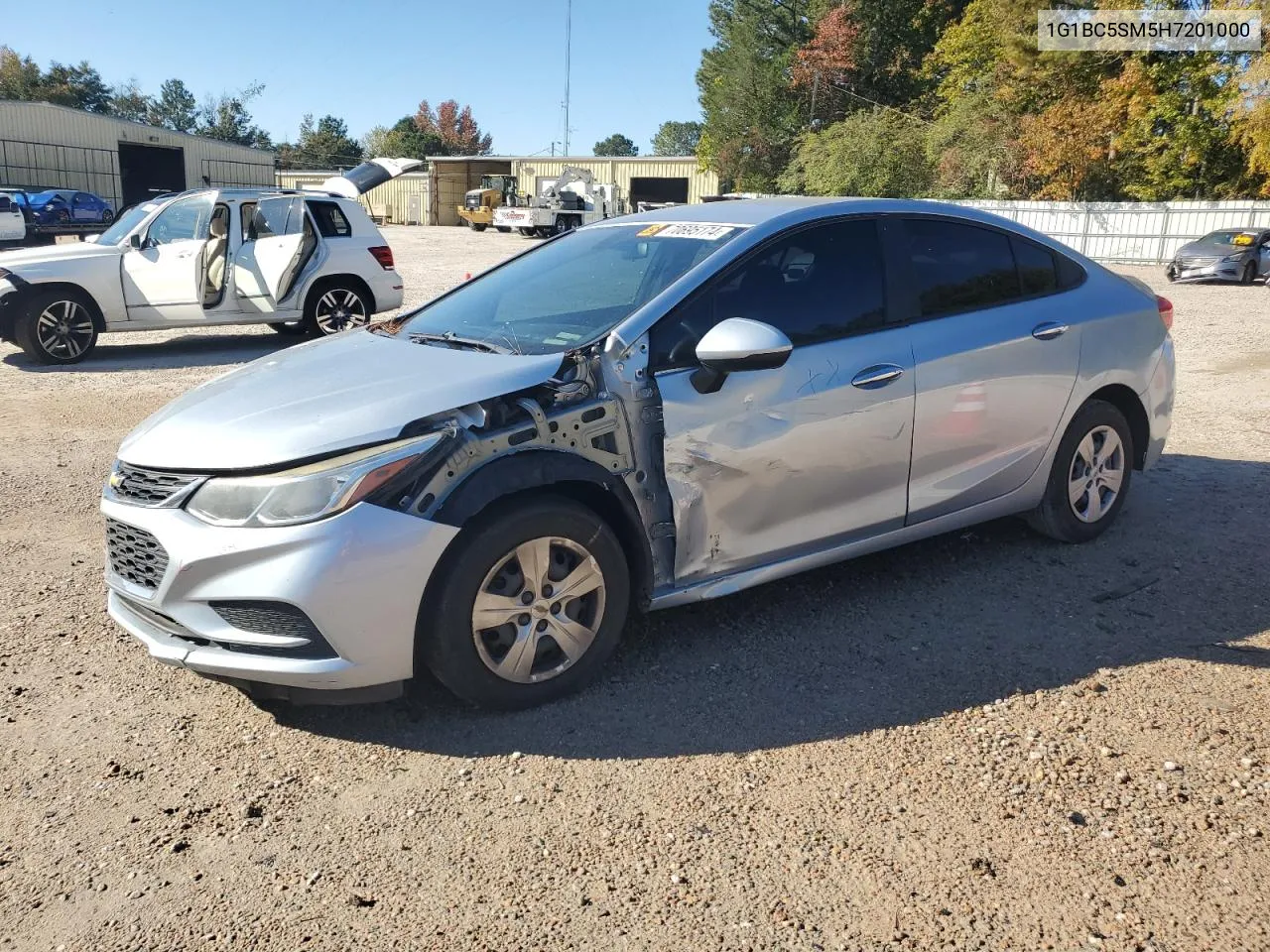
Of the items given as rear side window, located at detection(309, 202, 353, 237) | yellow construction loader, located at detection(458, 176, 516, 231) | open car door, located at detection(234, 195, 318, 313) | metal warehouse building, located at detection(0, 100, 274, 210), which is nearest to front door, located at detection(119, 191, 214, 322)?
open car door, located at detection(234, 195, 318, 313)

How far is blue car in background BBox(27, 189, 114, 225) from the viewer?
107 ft

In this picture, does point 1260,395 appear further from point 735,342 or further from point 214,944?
point 214,944

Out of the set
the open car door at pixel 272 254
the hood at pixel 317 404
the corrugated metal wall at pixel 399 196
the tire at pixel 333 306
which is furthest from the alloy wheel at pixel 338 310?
the corrugated metal wall at pixel 399 196

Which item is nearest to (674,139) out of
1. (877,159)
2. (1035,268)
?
(877,159)

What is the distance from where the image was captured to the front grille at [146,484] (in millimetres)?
3242

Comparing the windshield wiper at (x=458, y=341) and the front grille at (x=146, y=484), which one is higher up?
the windshield wiper at (x=458, y=341)

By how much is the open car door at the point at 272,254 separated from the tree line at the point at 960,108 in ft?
93.0

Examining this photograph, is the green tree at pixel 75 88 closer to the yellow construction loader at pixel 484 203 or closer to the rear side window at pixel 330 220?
the yellow construction loader at pixel 484 203

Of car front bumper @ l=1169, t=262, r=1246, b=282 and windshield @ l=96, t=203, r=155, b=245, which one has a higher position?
windshield @ l=96, t=203, r=155, b=245

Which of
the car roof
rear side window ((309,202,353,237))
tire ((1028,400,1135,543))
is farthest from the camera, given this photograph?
rear side window ((309,202,353,237))

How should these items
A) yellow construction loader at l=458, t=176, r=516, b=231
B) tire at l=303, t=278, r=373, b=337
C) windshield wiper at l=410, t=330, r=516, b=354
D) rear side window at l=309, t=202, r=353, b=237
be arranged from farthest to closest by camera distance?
yellow construction loader at l=458, t=176, r=516, b=231 < tire at l=303, t=278, r=373, b=337 < rear side window at l=309, t=202, r=353, b=237 < windshield wiper at l=410, t=330, r=516, b=354

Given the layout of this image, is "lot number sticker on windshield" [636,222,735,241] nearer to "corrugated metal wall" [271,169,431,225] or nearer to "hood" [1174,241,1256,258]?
"hood" [1174,241,1256,258]

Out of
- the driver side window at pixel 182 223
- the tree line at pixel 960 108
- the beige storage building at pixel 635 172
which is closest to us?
the driver side window at pixel 182 223

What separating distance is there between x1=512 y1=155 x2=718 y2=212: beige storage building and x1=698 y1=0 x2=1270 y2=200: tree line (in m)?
2.14
